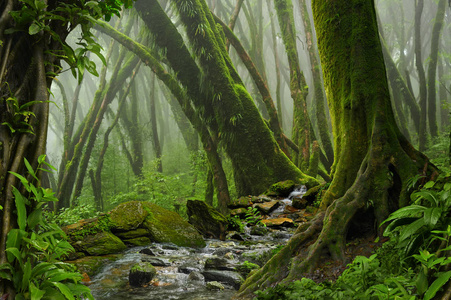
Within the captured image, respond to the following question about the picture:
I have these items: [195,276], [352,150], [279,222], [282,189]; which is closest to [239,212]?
[279,222]

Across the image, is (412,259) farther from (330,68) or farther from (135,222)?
(135,222)

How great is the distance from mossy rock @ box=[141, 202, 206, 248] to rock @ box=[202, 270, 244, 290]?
175 centimetres

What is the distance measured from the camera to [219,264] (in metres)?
4.34

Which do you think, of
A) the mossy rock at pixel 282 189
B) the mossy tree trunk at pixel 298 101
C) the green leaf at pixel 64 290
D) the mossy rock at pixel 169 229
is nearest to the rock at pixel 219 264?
the mossy rock at pixel 169 229

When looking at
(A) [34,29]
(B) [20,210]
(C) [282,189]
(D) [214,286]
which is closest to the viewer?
(B) [20,210]

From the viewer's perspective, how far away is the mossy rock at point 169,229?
5.79 meters

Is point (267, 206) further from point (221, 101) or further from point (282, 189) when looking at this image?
point (221, 101)

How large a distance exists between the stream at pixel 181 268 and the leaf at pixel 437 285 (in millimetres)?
2289

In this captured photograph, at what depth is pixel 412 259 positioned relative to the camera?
2193 mm

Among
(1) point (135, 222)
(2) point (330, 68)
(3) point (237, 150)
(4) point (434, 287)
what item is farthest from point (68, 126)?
(4) point (434, 287)

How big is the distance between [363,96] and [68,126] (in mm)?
16683

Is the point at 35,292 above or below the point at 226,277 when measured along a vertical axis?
above

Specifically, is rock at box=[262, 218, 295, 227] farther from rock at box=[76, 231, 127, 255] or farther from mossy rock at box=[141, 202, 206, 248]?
rock at box=[76, 231, 127, 255]

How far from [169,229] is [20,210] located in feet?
14.9
